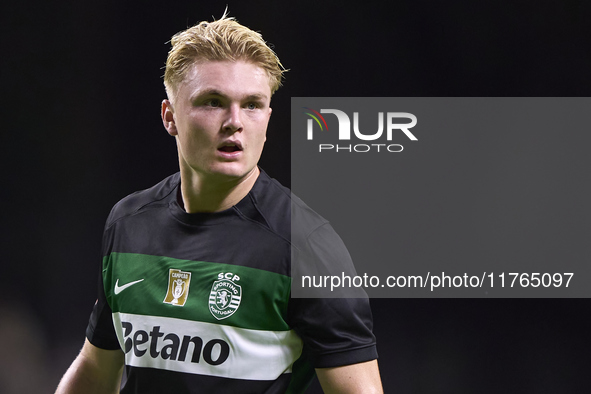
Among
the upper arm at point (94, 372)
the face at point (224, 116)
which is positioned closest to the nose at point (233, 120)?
the face at point (224, 116)

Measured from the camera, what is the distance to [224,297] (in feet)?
4.58

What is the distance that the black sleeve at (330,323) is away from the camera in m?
1.35

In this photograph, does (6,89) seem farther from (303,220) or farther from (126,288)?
(303,220)

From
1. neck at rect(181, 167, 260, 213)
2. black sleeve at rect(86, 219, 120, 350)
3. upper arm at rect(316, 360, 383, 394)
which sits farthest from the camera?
black sleeve at rect(86, 219, 120, 350)

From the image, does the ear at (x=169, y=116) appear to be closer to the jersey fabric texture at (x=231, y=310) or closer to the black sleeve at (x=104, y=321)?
the jersey fabric texture at (x=231, y=310)

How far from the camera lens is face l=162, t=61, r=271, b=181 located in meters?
1.39

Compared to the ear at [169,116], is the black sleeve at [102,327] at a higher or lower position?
lower

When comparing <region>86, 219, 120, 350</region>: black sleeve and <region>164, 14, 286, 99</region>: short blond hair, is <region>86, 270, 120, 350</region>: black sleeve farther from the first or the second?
<region>164, 14, 286, 99</region>: short blond hair

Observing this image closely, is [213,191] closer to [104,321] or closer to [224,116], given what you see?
[224,116]

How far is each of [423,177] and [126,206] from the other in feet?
3.84

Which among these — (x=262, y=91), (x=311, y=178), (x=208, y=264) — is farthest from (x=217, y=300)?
(x=311, y=178)

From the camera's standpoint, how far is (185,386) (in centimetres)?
140

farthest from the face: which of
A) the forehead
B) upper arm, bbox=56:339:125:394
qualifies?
upper arm, bbox=56:339:125:394

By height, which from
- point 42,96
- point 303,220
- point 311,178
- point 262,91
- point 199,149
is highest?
point 42,96
